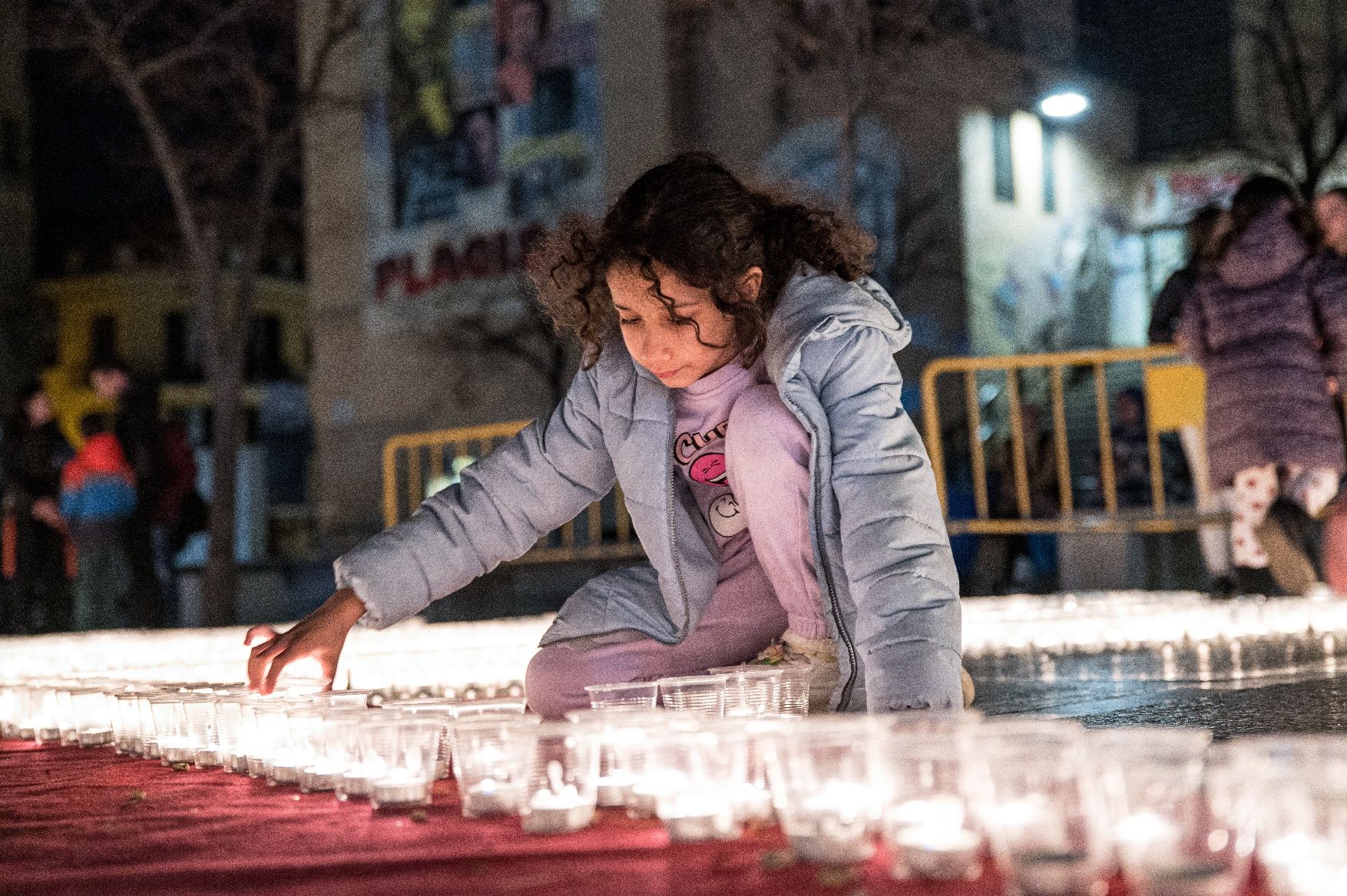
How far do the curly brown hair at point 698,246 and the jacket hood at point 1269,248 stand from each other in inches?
151

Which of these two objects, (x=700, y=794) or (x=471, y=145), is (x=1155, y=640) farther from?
(x=471, y=145)

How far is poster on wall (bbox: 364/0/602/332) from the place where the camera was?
1795 cm

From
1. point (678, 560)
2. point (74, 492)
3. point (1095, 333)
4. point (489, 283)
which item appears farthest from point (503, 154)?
point (678, 560)

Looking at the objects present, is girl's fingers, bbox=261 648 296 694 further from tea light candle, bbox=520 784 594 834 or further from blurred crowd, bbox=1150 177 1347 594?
blurred crowd, bbox=1150 177 1347 594

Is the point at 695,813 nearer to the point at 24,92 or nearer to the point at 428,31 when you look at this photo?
the point at 428,31

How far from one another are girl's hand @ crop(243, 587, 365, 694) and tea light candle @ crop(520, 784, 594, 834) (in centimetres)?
84

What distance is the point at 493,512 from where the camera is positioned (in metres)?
3.34

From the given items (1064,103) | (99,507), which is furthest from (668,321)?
(1064,103)

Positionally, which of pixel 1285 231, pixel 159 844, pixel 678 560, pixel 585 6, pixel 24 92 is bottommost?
pixel 159 844

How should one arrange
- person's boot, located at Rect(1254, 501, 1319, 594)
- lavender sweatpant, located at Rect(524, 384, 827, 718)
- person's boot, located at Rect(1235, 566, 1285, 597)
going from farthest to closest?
person's boot, located at Rect(1235, 566, 1285, 597) < person's boot, located at Rect(1254, 501, 1319, 594) < lavender sweatpant, located at Rect(524, 384, 827, 718)

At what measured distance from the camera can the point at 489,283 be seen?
62.7 ft

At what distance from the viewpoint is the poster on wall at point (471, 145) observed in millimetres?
17953

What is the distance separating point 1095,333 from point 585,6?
7.52m

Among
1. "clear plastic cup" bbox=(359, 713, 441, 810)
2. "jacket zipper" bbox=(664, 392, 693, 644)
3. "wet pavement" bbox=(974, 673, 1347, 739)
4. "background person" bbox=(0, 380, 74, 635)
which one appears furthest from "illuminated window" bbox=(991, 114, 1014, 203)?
"clear plastic cup" bbox=(359, 713, 441, 810)
